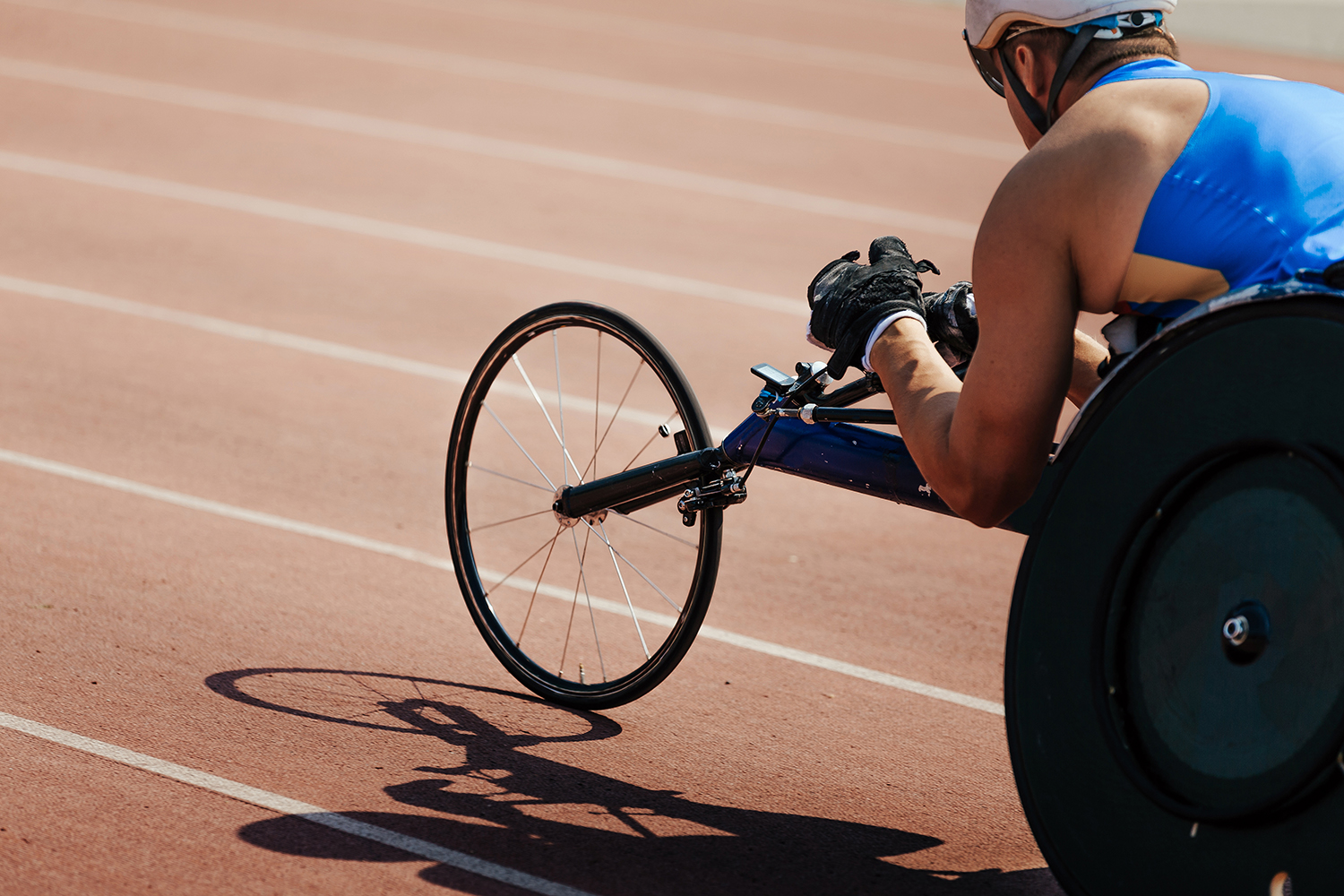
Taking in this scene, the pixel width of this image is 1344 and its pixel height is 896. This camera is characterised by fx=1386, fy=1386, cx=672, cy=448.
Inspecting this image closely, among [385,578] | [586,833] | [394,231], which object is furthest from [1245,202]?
[394,231]

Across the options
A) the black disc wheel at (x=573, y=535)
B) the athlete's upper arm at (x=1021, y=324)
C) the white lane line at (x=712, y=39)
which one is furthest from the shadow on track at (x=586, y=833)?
the white lane line at (x=712, y=39)

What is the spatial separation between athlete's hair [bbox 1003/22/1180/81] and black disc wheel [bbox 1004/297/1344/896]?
0.64 metres

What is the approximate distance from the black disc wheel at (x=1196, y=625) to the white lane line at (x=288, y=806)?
1.13m

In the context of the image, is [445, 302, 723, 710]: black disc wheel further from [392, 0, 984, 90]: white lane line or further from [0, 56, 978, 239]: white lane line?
[392, 0, 984, 90]: white lane line

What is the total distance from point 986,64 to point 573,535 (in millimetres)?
1821

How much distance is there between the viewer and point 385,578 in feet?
16.6

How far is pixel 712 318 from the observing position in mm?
9047

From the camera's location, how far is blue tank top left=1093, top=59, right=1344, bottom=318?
2.56 metres

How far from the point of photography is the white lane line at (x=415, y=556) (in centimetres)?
447

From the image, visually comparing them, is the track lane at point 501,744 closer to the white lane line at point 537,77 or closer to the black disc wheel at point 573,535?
the black disc wheel at point 573,535

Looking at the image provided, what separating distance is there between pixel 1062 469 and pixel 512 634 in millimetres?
2354

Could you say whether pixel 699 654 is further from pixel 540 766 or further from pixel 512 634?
pixel 540 766

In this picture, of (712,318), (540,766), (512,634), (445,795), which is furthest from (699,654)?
(712,318)

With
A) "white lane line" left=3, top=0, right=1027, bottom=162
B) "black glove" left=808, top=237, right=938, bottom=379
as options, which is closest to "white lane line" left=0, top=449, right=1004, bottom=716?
"black glove" left=808, top=237, right=938, bottom=379
